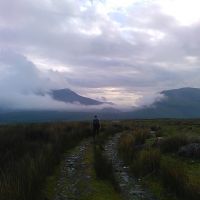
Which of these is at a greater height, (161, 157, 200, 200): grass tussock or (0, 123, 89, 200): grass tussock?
(0, 123, 89, 200): grass tussock

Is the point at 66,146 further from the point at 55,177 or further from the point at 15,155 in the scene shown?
the point at 55,177

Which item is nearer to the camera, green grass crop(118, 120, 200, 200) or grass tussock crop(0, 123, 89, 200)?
grass tussock crop(0, 123, 89, 200)

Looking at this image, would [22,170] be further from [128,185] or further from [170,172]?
[170,172]

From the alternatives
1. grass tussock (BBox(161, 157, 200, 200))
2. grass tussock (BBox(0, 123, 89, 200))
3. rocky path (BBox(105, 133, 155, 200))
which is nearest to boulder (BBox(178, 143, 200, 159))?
rocky path (BBox(105, 133, 155, 200))

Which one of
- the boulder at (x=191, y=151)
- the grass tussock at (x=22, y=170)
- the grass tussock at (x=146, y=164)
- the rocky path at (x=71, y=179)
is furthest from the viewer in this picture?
the boulder at (x=191, y=151)

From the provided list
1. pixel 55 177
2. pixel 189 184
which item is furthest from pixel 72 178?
pixel 189 184

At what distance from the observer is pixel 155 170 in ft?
49.4

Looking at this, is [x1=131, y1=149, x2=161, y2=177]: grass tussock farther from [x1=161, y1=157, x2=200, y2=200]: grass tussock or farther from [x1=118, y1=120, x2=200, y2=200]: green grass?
[x1=161, y1=157, x2=200, y2=200]: grass tussock

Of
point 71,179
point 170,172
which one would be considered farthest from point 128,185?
point 71,179

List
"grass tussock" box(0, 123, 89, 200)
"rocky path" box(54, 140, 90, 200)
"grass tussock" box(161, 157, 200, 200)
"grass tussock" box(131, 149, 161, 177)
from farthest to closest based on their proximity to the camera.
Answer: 1. "grass tussock" box(131, 149, 161, 177)
2. "rocky path" box(54, 140, 90, 200)
3. "grass tussock" box(161, 157, 200, 200)
4. "grass tussock" box(0, 123, 89, 200)

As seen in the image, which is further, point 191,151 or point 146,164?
point 191,151

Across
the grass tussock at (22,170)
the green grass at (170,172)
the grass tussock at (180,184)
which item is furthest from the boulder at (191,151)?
the grass tussock at (22,170)

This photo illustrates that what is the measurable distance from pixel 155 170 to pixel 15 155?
6713 mm

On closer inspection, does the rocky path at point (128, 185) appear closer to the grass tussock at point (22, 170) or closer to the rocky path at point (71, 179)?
the rocky path at point (71, 179)
